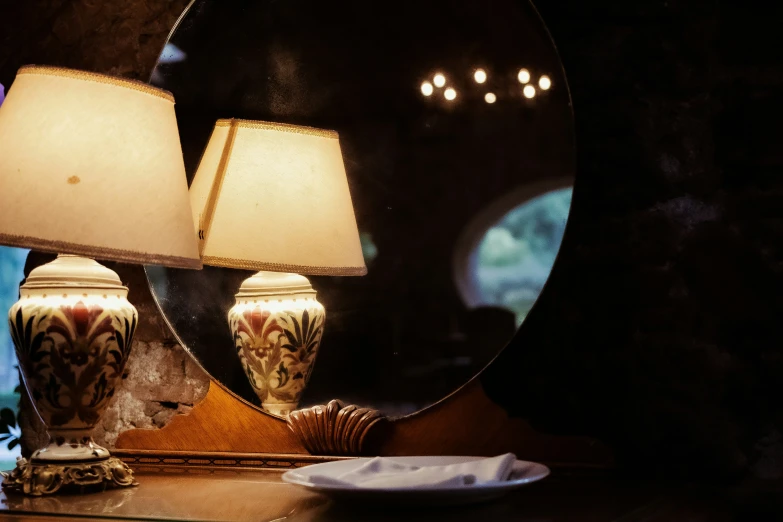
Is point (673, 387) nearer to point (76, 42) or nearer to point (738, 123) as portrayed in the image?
point (738, 123)

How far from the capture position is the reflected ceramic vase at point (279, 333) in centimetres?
149

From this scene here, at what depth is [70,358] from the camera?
1.29m

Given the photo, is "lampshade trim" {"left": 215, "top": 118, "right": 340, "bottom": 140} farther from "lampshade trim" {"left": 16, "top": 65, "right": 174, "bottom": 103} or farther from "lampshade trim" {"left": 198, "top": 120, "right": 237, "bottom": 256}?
"lampshade trim" {"left": 16, "top": 65, "right": 174, "bottom": 103}

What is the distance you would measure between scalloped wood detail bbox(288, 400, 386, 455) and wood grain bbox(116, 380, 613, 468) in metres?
0.03

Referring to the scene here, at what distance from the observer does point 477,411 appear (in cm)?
143

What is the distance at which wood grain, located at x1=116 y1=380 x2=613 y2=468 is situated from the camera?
1.38m

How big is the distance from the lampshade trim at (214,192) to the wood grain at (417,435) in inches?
12.3

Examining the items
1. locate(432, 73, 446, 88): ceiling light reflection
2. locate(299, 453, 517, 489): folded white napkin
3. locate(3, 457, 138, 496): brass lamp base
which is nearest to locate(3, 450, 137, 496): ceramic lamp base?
locate(3, 457, 138, 496): brass lamp base

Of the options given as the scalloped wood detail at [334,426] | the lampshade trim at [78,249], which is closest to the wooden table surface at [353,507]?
the scalloped wood detail at [334,426]

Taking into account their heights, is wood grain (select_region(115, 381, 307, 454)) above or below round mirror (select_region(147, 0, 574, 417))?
below

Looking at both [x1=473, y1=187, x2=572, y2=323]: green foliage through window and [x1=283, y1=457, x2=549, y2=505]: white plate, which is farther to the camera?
[x1=473, y1=187, x2=572, y2=323]: green foliage through window

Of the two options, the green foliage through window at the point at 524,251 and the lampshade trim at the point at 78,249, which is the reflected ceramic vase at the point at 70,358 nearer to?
the lampshade trim at the point at 78,249

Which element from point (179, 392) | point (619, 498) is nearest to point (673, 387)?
point (619, 498)

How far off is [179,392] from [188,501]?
0.55 m
